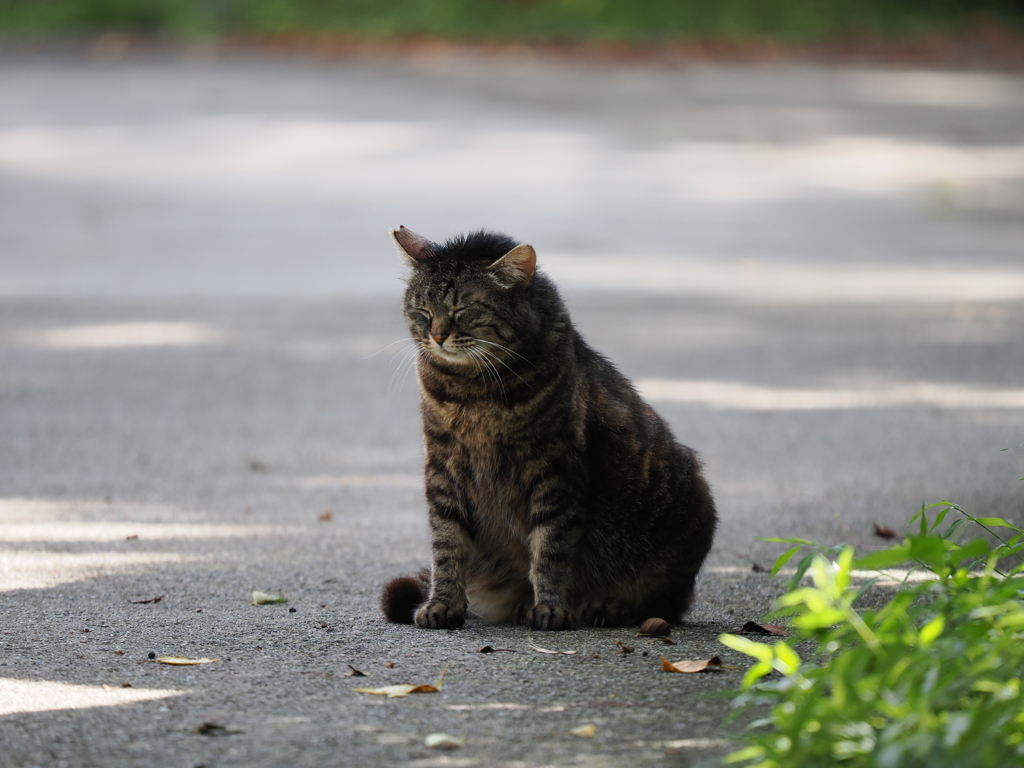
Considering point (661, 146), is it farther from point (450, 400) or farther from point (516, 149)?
point (450, 400)

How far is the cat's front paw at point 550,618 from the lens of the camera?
11.6 ft

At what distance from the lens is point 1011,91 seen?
14.1m

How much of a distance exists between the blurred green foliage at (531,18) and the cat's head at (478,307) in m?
12.9

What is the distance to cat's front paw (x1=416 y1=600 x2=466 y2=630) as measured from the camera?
3.59m

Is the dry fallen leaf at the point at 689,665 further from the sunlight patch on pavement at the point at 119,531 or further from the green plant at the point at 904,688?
the sunlight patch on pavement at the point at 119,531

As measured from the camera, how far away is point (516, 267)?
359cm

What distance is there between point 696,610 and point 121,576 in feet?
6.41

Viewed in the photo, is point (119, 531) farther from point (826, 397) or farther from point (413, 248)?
point (826, 397)

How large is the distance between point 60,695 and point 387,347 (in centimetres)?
322

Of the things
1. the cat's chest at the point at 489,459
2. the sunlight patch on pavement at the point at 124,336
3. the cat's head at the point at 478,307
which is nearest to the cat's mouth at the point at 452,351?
the cat's head at the point at 478,307

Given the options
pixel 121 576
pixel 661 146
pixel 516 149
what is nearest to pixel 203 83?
pixel 516 149

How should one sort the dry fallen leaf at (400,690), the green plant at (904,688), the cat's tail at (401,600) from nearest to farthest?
the green plant at (904,688) < the dry fallen leaf at (400,690) < the cat's tail at (401,600)

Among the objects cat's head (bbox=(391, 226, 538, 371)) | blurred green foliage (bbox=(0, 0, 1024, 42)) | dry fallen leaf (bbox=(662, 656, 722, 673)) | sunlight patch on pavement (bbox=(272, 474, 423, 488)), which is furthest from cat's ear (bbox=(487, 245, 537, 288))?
blurred green foliage (bbox=(0, 0, 1024, 42))

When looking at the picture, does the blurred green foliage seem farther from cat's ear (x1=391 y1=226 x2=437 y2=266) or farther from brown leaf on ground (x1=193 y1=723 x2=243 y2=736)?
brown leaf on ground (x1=193 y1=723 x2=243 y2=736)
